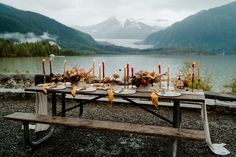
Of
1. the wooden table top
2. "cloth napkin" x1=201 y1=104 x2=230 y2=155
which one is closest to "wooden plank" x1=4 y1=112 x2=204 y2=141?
the wooden table top

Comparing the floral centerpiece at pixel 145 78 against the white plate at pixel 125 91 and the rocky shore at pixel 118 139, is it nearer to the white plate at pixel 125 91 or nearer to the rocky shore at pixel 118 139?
the white plate at pixel 125 91

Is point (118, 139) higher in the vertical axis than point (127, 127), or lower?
lower

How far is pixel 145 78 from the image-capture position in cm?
445

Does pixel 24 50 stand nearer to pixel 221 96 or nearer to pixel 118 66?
pixel 118 66

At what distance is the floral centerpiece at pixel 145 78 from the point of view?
438 cm

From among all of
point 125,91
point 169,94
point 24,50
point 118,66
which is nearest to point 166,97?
point 169,94

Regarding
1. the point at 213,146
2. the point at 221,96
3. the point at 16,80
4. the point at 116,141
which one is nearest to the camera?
the point at 213,146

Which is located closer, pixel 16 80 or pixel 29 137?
pixel 29 137

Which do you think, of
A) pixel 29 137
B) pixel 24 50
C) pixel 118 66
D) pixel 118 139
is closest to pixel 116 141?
pixel 118 139

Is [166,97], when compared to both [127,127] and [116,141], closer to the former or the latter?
[127,127]

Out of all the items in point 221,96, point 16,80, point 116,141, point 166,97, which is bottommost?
point 116,141

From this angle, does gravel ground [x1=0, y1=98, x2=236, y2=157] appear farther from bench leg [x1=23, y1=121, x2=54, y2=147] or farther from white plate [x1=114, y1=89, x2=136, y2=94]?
white plate [x1=114, y1=89, x2=136, y2=94]

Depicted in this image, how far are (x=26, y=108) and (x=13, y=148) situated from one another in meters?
2.86

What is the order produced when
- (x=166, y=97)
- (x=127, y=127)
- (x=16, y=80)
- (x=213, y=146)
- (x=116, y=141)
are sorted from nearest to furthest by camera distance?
1. (x=127, y=127)
2. (x=166, y=97)
3. (x=213, y=146)
4. (x=116, y=141)
5. (x=16, y=80)
